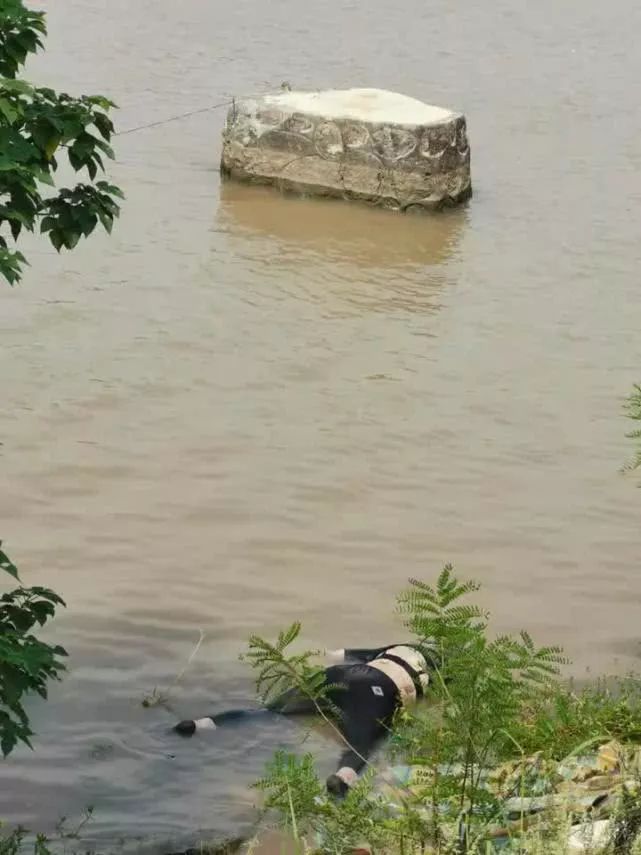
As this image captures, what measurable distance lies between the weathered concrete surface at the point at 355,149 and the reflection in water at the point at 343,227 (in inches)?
5.2

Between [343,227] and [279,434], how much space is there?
4.13 meters

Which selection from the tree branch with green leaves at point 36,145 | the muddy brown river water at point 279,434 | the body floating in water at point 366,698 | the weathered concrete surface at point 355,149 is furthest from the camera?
the weathered concrete surface at point 355,149

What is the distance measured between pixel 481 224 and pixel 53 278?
147 inches

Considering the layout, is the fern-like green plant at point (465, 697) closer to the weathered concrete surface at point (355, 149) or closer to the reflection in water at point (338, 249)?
the reflection in water at point (338, 249)

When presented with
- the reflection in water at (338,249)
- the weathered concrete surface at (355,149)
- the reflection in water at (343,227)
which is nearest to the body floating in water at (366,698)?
the reflection in water at (338,249)

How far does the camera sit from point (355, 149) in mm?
12188

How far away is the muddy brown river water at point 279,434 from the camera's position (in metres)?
5.83

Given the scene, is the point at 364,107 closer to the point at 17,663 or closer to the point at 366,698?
Result: the point at 366,698

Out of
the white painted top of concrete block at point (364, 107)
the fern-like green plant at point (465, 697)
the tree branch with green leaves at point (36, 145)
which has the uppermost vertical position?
the tree branch with green leaves at point (36, 145)

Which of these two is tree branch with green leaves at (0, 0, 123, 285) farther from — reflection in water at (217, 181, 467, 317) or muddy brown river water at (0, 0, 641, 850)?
reflection in water at (217, 181, 467, 317)

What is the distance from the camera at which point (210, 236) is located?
11.5 metres

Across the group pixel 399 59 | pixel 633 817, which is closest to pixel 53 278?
pixel 633 817

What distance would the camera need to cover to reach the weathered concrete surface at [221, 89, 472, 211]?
12125 mm

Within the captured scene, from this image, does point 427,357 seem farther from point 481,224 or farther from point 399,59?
point 399,59
